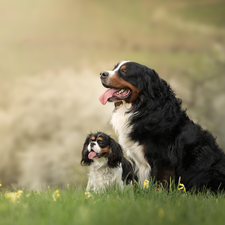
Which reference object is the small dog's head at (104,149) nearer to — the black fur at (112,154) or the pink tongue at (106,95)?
the black fur at (112,154)

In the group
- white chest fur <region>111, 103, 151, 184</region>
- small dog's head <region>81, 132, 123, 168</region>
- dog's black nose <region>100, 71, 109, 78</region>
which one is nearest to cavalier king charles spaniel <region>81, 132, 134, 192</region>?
small dog's head <region>81, 132, 123, 168</region>

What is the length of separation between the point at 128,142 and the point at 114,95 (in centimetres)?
74

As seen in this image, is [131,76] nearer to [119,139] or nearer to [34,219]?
[119,139]

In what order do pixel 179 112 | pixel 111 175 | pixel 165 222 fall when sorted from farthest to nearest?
pixel 111 175, pixel 179 112, pixel 165 222

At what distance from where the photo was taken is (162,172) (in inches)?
158

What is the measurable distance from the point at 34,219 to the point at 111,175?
4.34 m

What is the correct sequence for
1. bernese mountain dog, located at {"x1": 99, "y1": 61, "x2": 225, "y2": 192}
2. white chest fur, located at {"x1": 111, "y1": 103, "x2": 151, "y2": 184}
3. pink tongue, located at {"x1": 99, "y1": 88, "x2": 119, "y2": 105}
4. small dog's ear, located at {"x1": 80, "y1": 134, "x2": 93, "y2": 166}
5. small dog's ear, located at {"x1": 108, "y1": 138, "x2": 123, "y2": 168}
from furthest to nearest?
small dog's ear, located at {"x1": 80, "y1": 134, "x2": 93, "y2": 166} → small dog's ear, located at {"x1": 108, "y1": 138, "x2": 123, "y2": 168} → pink tongue, located at {"x1": 99, "y1": 88, "x2": 119, "y2": 105} → white chest fur, located at {"x1": 111, "y1": 103, "x2": 151, "y2": 184} → bernese mountain dog, located at {"x1": 99, "y1": 61, "x2": 225, "y2": 192}

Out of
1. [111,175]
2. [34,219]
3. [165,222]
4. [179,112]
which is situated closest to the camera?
[165,222]

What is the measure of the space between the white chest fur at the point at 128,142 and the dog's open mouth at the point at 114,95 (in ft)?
0.56

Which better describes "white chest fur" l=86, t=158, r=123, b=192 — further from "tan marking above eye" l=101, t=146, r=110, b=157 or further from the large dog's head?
the large dog's head

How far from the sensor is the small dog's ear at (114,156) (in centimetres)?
625

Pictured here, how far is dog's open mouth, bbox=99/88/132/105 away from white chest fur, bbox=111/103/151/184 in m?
0.17

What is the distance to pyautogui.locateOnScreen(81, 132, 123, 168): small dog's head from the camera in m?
6.27

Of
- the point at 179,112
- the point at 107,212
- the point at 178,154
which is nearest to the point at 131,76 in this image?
the point at 179,112
